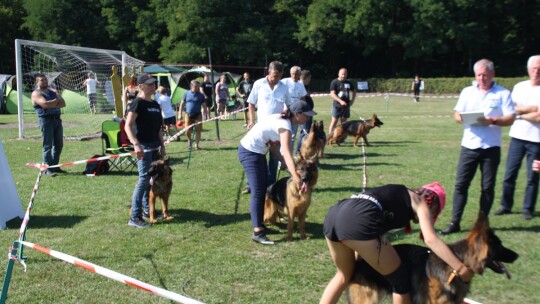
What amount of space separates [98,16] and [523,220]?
51.0 m

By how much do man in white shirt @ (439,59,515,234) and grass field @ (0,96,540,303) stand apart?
0.48 meters

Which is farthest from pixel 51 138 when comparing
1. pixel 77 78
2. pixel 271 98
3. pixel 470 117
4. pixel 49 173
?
pixel 77 78

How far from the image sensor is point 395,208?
9.36 feet

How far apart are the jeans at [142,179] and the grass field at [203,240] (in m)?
0.26

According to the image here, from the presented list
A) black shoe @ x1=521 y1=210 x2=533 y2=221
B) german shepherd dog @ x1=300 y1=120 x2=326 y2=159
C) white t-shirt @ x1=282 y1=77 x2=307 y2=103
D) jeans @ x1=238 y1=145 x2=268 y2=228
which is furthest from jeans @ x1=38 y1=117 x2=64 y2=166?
black shoe @ x1=521 y1=210 x2=533 y2=221

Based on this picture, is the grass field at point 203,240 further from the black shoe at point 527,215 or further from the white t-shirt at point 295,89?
the white t-shirt at point 295,89

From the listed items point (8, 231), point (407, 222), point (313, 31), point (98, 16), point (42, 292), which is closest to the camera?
point (407, 222)

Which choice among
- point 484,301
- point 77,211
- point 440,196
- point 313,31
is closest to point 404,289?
point 440,196

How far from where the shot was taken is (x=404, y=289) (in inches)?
115

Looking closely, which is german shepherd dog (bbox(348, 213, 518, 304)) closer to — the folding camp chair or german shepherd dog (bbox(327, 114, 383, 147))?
the folding camp chair

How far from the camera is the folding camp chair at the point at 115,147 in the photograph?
31.0ft

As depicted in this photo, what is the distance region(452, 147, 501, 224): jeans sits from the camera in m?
5.13

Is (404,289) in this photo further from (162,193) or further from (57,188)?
(57,188)

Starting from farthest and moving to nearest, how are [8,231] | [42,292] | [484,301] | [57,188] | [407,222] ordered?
1. [57,188]
2. [8,231]
3. [42,292]
4. [484,301]
5. [407,222]
